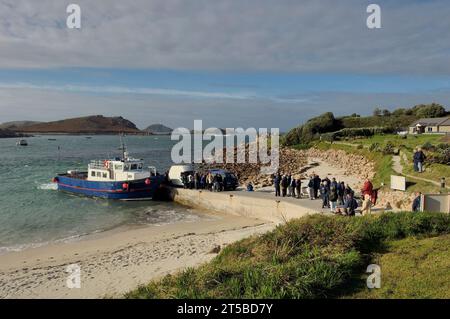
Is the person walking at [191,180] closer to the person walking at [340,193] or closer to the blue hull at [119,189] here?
the blue hull at [119,189]

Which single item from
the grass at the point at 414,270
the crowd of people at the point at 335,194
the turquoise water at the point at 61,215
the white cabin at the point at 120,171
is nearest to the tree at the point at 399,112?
the white cabin at the point at 120,171

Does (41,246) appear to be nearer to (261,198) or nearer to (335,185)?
(261,198)

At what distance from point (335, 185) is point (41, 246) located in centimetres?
1386

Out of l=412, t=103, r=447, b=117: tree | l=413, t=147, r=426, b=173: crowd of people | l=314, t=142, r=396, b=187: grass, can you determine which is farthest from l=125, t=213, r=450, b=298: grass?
l=412, t=103, r=447, b=117: tree

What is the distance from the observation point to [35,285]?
530 inches

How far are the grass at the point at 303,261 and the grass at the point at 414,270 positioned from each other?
0.45m

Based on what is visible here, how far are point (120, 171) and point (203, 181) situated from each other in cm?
764

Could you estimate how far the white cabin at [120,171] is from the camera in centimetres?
3195

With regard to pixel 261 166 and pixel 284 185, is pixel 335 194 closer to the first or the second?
pixel 284 185

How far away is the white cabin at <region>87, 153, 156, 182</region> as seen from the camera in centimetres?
3195

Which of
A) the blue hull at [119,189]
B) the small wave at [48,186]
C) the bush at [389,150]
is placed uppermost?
the bush at [389,150]

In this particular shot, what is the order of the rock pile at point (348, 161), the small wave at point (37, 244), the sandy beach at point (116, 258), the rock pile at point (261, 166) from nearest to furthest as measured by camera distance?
the sandy beach at point (116, 258) → the small wave at point (37, 244) → the rock pile at point (348, 161) → the rock pile at point (261, 166)

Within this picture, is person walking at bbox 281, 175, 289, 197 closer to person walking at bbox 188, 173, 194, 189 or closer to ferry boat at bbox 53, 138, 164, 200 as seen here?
person walking at bbox 188, 173, 194, 189
